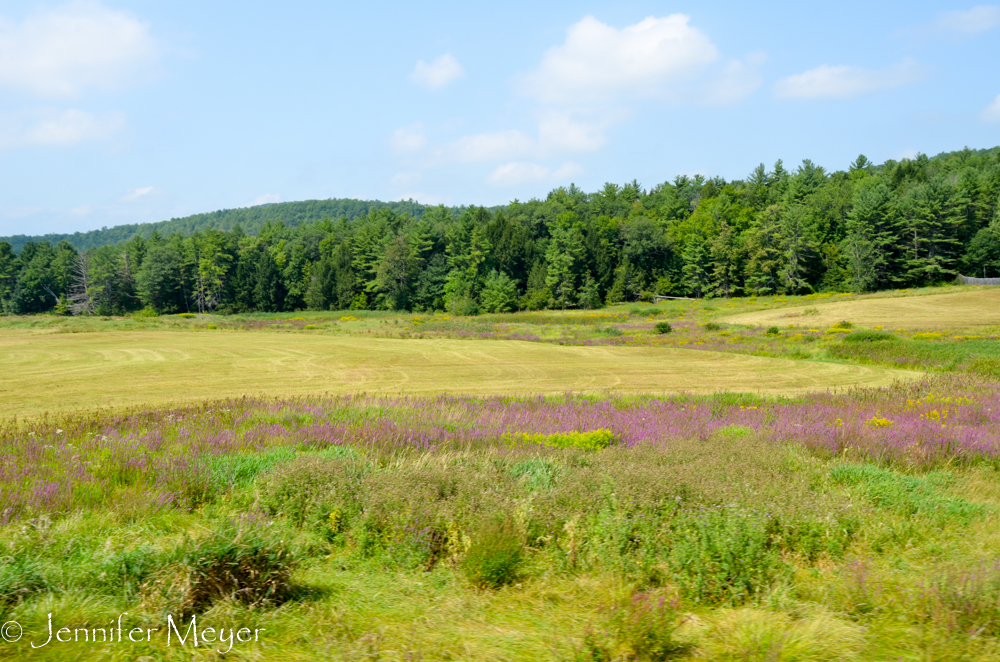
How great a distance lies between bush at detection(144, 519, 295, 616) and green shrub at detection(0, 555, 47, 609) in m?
0.84

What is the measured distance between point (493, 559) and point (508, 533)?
1.29 ft

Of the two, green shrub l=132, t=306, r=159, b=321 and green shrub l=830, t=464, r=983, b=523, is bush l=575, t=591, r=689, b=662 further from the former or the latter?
green shrub l=132, t=306, r=159, b=321

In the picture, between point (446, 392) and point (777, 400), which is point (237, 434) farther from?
point (777, 400)

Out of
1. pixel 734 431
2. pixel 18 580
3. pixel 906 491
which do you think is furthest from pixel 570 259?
pixel 18 580

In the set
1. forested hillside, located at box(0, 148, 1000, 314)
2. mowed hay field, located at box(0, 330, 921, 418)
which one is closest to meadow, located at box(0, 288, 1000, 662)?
mowed hay field, located at box(0, 330, 921, 418)

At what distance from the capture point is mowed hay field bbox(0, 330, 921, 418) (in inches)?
803

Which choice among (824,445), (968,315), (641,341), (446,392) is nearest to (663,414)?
(824,445)

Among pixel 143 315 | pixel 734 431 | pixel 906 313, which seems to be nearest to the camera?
pixel 734 431

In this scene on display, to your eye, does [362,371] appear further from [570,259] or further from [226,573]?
[570,259]

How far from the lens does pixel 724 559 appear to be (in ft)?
17.0

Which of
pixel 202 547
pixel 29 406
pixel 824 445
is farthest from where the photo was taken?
pixel 29 406

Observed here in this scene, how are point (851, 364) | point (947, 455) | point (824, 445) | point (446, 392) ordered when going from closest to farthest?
point (947, 455), point (824, 445), point (446, 392), point (851, 364)

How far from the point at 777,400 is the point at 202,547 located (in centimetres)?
1662

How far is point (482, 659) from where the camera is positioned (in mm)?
3818
